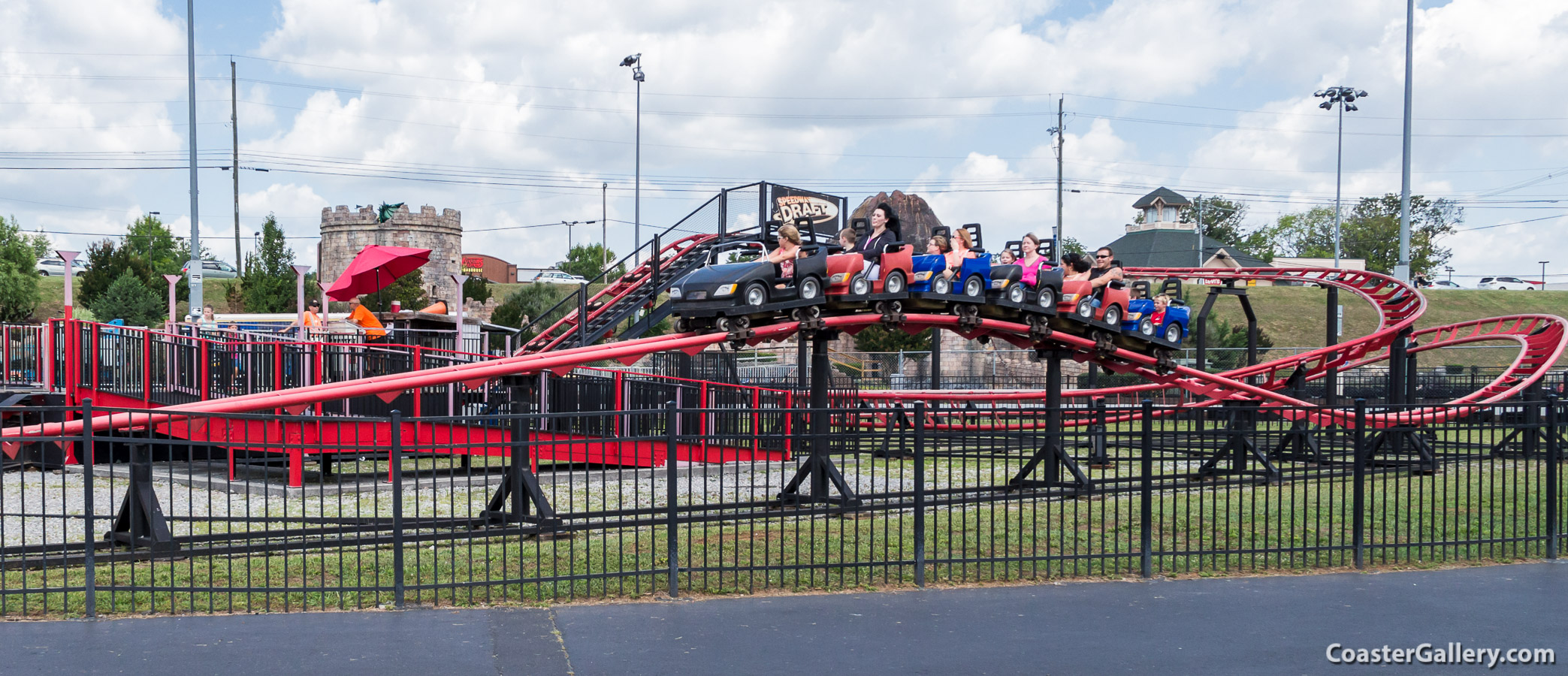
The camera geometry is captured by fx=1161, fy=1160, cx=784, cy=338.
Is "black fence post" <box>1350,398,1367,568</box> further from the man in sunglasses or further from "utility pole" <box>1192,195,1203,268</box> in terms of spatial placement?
"utility pole" <box>1192,195,1203,268</box>

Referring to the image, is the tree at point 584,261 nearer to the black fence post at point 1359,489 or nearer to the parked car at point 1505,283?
the parked car at point 1505,283

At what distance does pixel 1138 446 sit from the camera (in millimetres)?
9141

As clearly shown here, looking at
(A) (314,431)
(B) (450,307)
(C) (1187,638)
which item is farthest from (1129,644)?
(B) (450,307)

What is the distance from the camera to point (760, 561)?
899 cm

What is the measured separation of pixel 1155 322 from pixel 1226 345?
31722 millimetres

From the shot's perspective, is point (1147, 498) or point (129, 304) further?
point (129, 304)

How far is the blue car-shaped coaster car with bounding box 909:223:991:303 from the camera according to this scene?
13.5 metres

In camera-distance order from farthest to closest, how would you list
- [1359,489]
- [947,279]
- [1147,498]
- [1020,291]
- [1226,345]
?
[1226,345], [1020,291], [947,279], [1359,489], [1147,498]

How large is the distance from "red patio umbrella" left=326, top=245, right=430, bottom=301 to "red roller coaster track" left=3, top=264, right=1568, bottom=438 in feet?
13.8

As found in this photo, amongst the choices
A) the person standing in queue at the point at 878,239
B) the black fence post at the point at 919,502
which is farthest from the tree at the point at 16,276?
the black fence post at the point at 919,502

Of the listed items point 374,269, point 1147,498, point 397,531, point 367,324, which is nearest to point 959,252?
point 1147,498

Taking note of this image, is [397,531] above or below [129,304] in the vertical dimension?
below

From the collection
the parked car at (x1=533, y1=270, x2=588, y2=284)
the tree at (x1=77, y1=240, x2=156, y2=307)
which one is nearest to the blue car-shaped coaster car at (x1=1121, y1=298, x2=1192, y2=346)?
the tree at (x1=77, y1=240, x2=156, y2=307)

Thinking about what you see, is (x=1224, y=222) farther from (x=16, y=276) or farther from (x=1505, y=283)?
(x=16, y=276)
